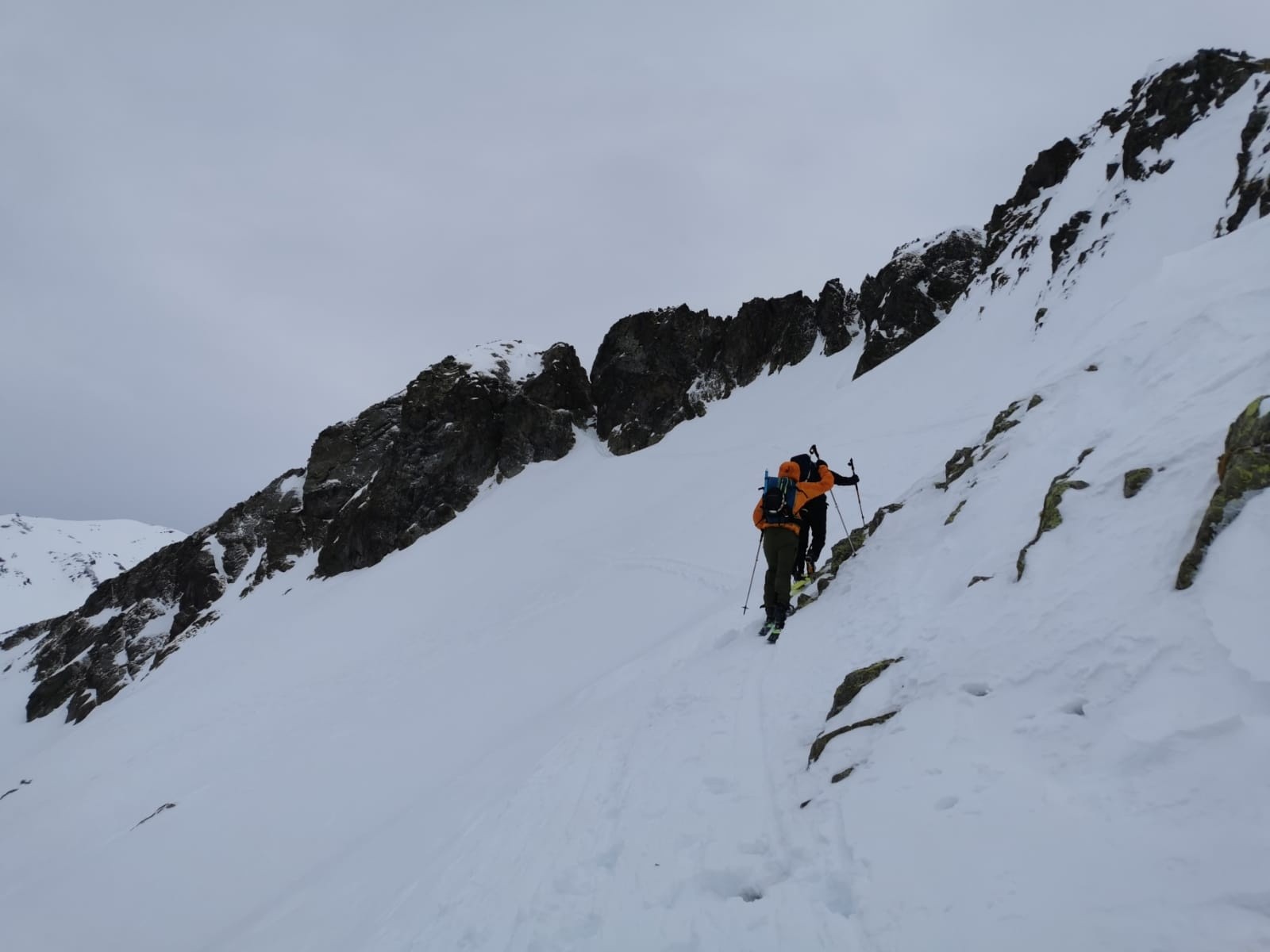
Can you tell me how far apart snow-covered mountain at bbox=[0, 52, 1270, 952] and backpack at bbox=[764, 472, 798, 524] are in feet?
4.74

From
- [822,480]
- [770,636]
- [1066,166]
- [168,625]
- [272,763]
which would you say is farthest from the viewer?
[168,625]

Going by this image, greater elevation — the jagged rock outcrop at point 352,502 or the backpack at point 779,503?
the jagged rock outcrop at point 352,502

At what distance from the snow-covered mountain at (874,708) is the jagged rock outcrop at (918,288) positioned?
925cm

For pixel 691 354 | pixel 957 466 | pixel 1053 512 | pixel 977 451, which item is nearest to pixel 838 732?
pixel 1053 512

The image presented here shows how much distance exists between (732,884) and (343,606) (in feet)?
133

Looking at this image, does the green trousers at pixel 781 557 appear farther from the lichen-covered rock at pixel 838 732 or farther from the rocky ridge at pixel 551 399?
the rocky ridge at pixel 551 399

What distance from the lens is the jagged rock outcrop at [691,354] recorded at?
51250mm

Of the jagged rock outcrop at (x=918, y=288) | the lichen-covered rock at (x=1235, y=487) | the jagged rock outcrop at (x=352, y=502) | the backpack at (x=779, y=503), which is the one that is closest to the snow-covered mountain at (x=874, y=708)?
the lichen-covered rock at (x=1235, y=487)

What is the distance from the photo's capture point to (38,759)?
135 ft

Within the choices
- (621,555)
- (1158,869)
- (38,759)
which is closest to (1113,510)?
(1158,869)

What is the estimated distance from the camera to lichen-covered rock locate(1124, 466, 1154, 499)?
17.8 ft

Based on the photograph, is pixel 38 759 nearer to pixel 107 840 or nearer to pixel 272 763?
pixel 107 840

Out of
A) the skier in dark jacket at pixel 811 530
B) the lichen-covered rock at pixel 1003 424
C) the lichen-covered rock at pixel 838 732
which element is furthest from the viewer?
the skier in dark jacket at pixel 811 530

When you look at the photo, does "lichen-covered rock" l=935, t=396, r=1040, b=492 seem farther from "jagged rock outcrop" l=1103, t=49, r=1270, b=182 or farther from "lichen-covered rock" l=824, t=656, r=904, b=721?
"jagged rock outcrop" l=1103, t=49, r=1270, b=182
